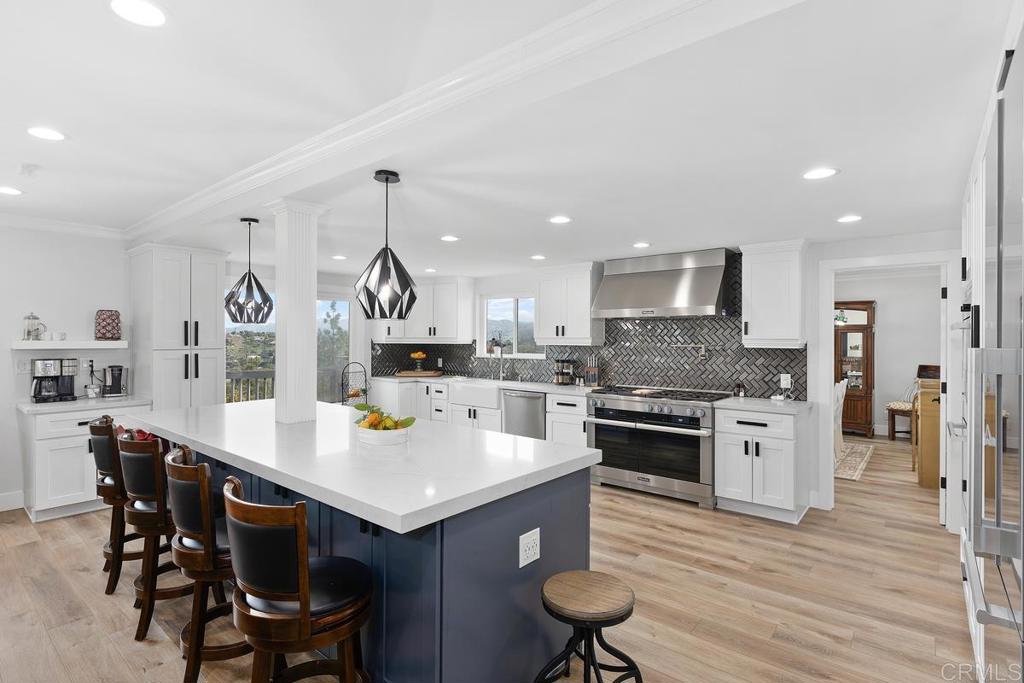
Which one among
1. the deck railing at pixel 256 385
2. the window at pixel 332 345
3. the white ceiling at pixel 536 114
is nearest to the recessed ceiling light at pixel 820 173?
the white ceiling at pixel 536 114

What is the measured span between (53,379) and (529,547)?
4.49 m

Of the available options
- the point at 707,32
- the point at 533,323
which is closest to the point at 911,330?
the point at 533,323

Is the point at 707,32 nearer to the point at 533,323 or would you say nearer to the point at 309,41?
the point at 309,41

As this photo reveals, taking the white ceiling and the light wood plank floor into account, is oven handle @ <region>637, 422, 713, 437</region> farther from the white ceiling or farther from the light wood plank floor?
the white ceiling

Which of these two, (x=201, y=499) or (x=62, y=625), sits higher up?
(x=201, y=499)

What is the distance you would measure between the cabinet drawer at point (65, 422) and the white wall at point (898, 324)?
8725mm

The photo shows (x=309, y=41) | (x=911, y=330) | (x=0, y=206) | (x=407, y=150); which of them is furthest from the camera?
(x=911, y=330)

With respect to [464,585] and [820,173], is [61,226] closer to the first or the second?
[464,585]

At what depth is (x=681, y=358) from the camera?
5.53 m

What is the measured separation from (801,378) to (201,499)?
4633 mm

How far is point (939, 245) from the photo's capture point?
4129mm

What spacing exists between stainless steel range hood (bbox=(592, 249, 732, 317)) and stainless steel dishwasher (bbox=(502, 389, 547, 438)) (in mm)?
1162

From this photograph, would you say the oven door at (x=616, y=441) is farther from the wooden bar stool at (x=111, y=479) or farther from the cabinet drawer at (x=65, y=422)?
the cabinet drawer at (x=65, y=422)

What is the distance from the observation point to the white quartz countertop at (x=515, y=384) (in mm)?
5633
